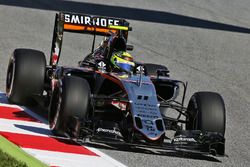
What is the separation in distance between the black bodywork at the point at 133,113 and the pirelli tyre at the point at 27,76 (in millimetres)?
205

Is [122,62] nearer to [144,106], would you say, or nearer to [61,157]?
[144,106]

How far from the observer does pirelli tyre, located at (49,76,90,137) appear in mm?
9719

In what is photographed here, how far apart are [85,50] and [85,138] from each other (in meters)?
7.70

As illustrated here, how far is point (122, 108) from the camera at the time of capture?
10766mm

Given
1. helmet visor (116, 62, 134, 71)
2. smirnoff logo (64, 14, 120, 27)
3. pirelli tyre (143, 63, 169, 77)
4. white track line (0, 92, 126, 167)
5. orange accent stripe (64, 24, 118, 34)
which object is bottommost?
white track line (0, 92, 126, 167)

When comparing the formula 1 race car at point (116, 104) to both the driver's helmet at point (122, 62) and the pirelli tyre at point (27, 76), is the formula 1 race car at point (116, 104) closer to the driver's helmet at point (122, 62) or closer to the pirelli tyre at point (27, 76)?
the pirelli tyre at point (27, 76)

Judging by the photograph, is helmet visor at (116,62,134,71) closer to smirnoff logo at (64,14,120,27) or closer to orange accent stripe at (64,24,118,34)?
orange accent stripe at (64,24,118,34)

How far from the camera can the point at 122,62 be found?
447 inches

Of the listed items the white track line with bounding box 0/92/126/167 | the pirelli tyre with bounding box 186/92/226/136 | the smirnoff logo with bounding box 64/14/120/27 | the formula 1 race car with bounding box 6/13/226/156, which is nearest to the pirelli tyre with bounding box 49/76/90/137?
the formula 1 race car with bounding box 6/13/226/156

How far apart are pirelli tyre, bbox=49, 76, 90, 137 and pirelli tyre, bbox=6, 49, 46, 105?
55.9 inches

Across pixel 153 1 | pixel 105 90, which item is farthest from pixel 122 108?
pixel 153 1

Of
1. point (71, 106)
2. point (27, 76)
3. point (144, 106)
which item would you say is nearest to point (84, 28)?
point (27, 76)

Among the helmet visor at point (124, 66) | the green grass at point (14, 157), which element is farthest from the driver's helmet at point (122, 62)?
the green grass at point (14, 157)

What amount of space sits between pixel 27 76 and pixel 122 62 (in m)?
1.25
